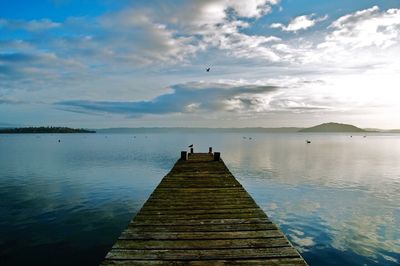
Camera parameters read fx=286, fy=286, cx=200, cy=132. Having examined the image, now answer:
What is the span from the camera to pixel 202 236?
27.8 ft

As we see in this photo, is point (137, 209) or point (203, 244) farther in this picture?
point (137, 209)

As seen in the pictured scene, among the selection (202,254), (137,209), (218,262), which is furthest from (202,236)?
(137,209)

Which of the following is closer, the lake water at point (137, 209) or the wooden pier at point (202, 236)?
the wooden pier at point (202, 236)

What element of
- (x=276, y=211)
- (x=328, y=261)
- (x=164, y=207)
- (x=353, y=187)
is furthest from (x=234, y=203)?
(x=353, y=187)

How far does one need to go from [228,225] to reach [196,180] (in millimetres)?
10375

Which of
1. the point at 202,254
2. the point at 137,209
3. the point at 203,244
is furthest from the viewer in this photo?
the point at 137,209

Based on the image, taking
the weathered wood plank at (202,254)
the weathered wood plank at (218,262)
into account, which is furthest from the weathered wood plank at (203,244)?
the weathered wood plank at (218,262)

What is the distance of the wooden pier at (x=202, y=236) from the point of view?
6.92m

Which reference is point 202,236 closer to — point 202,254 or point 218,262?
point 202,254

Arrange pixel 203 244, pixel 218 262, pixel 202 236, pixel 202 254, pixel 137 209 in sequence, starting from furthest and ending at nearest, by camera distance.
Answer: pixel 137 209
pixel 202 236
pixel 203 244
pixel 202 254
pixel 218 262

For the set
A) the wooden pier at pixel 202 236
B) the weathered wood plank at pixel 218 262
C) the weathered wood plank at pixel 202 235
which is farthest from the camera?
the weathered wood plank at pixel 202 235

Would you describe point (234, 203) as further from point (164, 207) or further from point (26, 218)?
point (26, 218)

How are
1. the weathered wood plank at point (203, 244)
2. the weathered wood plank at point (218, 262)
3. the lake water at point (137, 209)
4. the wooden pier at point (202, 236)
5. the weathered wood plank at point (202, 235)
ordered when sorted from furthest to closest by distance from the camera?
the lake water at point (137, 209), the weathered wood plank at point (202, 235), the weathered wood plank at point (203, 244), the wooden pier at point (202, 236), the weathered wood plank at point (218, 262)

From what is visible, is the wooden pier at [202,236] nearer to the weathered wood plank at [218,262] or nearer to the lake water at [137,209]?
the weathered wood plank at [218,262]
